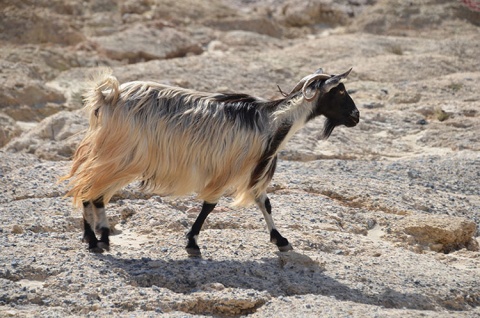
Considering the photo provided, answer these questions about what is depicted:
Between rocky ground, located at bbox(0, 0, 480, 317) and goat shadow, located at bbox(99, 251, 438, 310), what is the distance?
0.02 meters

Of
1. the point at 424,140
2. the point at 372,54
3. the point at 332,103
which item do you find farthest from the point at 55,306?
the point at 372,54

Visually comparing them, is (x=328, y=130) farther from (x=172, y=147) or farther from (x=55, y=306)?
(x=55, y=306)

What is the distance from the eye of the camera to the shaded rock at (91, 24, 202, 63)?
683 inches

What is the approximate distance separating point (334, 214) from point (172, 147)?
7.80 ft

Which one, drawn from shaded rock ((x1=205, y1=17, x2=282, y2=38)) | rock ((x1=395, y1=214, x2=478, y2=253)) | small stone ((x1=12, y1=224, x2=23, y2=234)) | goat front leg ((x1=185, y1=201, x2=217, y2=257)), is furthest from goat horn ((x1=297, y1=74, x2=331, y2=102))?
shaded rock ((x1=205, y1=17, x2=282, y2=38))

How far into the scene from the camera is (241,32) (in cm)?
1953

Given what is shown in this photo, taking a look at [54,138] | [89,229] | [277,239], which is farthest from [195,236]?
[54,138]

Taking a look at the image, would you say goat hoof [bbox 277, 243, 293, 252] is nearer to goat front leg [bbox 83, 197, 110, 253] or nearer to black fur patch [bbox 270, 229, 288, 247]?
black fur patch [bbox 270, 229, 288, 247]

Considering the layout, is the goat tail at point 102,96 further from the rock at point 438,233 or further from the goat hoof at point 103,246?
the rock at point 438,233

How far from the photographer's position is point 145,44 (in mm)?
17625

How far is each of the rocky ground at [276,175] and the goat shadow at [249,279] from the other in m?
0.02

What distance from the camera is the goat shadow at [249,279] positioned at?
6.57 m

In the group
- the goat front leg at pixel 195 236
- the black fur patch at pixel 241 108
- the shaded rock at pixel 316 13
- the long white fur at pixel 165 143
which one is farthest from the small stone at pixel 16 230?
the shaded rock at pixel 316 13

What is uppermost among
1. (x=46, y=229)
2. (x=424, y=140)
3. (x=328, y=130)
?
(x=328, y=130)
